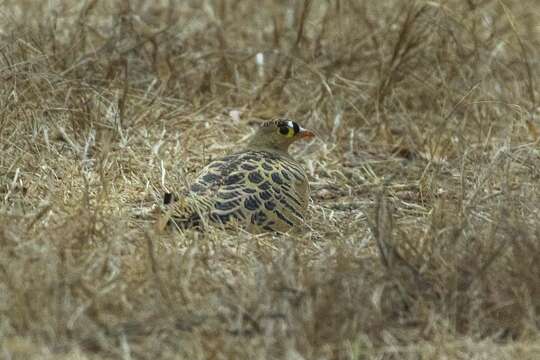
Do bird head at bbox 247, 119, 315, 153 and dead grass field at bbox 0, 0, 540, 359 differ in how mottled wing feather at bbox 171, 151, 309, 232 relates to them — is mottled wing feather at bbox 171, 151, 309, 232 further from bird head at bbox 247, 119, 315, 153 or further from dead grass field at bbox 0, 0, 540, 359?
bird head at bbox 247, 119, 315, 153

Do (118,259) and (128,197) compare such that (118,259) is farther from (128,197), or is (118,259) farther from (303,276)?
(128,197)

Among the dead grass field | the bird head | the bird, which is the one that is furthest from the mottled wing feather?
the bird head

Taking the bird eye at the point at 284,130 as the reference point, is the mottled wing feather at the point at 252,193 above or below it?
below

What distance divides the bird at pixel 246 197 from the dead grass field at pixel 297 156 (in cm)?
11

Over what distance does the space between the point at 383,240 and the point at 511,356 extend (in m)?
0.67

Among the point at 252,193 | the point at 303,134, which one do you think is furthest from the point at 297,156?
the point at 252,193

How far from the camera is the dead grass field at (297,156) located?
372cm

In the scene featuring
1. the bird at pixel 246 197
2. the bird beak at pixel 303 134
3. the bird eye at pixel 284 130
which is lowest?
the bird at pixel 246 197

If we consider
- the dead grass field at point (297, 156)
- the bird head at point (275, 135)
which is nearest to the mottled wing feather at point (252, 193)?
the dead grass field at point (297, 156)

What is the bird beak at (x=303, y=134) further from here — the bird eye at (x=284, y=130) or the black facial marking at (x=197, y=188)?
the black facial marking at (x=197, y=188)

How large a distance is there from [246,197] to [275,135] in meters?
0.80

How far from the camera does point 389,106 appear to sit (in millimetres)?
7113

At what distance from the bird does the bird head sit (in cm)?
21

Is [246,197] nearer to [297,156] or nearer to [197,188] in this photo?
[197,188]
